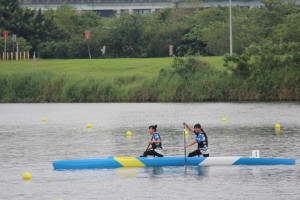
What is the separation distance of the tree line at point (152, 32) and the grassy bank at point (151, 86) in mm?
21555

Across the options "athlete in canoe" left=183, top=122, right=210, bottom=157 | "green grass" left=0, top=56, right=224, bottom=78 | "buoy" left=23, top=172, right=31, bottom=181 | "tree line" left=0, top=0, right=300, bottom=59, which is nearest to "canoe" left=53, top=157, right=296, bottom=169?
"athlete in canoe" left=183, top=122, right=210, bottom=157

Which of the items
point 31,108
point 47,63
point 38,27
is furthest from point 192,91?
point 38,27

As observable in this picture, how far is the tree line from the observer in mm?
80125

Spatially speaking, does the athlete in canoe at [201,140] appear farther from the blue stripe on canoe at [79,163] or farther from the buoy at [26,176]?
the buoy at [26,176]

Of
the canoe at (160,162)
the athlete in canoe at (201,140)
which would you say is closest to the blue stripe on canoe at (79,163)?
the canoe at (160,162)

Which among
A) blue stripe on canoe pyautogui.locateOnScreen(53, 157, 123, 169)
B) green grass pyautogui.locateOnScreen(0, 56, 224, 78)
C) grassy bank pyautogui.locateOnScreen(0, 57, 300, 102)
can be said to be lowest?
blue stripe on canoe pyautogui.locateOnScreen(53, 157, 123, 169)

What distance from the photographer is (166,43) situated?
89.1 meters

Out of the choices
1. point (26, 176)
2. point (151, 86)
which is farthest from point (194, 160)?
point (151, 86)

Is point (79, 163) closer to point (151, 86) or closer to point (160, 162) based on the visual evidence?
point (160, 162)

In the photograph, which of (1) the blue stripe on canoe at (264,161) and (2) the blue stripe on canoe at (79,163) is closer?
(1) the blue stripe on canoe at (264,161)

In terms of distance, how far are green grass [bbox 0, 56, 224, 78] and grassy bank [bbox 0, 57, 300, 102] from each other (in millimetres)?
3230

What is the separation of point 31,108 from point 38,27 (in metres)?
43.8

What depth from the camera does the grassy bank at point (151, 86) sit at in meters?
54.9

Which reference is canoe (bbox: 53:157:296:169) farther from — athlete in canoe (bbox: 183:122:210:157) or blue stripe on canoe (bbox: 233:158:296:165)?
athlete in canoe (bbox: 183:122:210:157)
